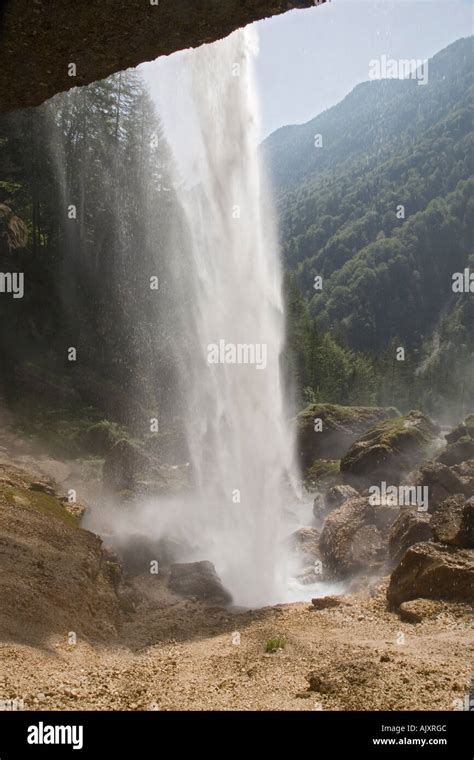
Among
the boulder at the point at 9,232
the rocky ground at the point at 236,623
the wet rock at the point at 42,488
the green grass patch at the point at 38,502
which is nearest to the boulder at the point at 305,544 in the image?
the rocky ground at the point at 236,623

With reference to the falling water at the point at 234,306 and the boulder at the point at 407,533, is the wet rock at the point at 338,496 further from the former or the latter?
the boulder at the point at 407,533

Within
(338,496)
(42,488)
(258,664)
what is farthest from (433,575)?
(42,488)

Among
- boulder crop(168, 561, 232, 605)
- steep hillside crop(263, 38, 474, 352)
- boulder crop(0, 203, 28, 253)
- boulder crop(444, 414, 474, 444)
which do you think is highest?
steep hillside crop(263, 38, 474, 352)

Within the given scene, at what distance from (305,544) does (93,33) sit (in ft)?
52.0

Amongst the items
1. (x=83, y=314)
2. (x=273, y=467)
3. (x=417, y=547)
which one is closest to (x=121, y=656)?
(x=417, y=547)

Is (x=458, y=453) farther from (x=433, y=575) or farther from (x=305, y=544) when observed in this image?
(x=433, y=575)

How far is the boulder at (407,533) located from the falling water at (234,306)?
5.80 meters

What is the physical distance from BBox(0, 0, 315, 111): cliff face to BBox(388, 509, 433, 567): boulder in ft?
37.1

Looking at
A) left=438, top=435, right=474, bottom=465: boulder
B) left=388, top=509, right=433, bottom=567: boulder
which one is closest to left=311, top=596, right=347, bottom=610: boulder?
left=388, top=509, right=433, bottom=567: boulder

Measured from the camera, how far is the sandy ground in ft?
22.6

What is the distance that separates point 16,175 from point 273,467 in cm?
2664

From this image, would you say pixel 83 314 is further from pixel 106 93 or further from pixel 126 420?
pixel 106 93

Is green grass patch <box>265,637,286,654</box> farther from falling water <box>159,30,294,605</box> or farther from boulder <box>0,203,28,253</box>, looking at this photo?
boulder <box>0,203,28,253</box>

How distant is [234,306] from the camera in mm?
24391
